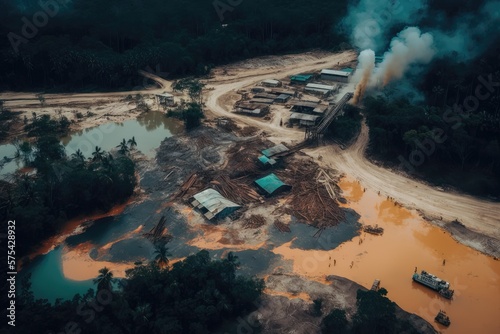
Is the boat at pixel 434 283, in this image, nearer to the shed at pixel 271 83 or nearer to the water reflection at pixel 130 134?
the water reflection at pixel 130 134

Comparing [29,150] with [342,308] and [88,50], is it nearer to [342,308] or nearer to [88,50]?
[88,50]

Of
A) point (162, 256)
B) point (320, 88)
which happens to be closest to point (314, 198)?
point (162, 256)

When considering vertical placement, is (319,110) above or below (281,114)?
above

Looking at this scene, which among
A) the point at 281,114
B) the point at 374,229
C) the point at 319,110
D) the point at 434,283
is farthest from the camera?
the point at 281,114

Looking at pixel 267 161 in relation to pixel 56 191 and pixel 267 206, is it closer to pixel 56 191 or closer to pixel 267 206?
pixel 267 206

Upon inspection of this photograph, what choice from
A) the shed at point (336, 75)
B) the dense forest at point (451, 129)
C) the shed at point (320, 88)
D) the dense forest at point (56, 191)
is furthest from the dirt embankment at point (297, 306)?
the shed at point (336, 75)
